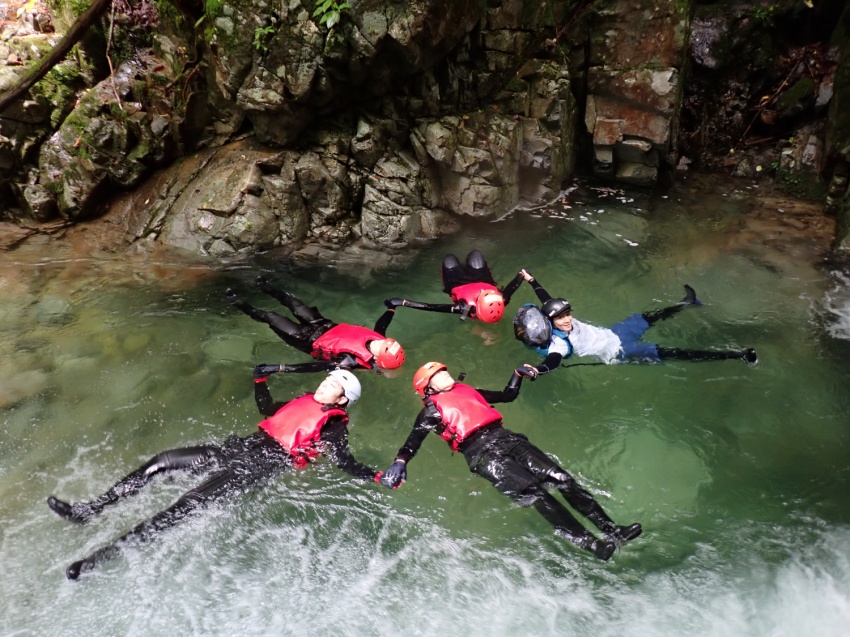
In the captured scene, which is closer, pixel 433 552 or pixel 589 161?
pixel 433 552

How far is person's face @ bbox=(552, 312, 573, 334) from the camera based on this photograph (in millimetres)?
6086

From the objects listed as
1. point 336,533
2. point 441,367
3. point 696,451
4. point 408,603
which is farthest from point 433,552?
point 696,451

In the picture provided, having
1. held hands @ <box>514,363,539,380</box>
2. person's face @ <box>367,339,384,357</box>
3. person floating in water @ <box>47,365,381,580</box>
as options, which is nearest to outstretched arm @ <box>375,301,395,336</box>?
person's face @ <box>367,339,384,357</box>

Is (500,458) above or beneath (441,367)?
beneath

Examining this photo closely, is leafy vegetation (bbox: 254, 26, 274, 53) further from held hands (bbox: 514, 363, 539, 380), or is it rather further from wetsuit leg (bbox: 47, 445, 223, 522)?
held hands (bbox: 514, 363, 539, 380)

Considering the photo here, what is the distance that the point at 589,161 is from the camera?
10766mm

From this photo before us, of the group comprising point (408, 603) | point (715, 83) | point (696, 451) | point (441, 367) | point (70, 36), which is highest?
point (70, 36)

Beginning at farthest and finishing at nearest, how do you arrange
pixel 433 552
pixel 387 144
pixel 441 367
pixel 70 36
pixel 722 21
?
1. pixel 722 21
2. pixel 387 144
3. pixel 70 36
4. pixel 441 367
5. pixel 433 552

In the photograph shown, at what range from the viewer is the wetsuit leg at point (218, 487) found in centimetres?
442

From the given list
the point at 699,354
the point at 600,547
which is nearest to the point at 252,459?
the point at 600,547

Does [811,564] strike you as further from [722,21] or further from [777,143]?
[722,21]

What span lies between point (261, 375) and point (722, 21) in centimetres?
1138

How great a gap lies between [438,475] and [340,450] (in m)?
1.12

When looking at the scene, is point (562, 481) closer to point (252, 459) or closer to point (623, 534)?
point (623, 534)
